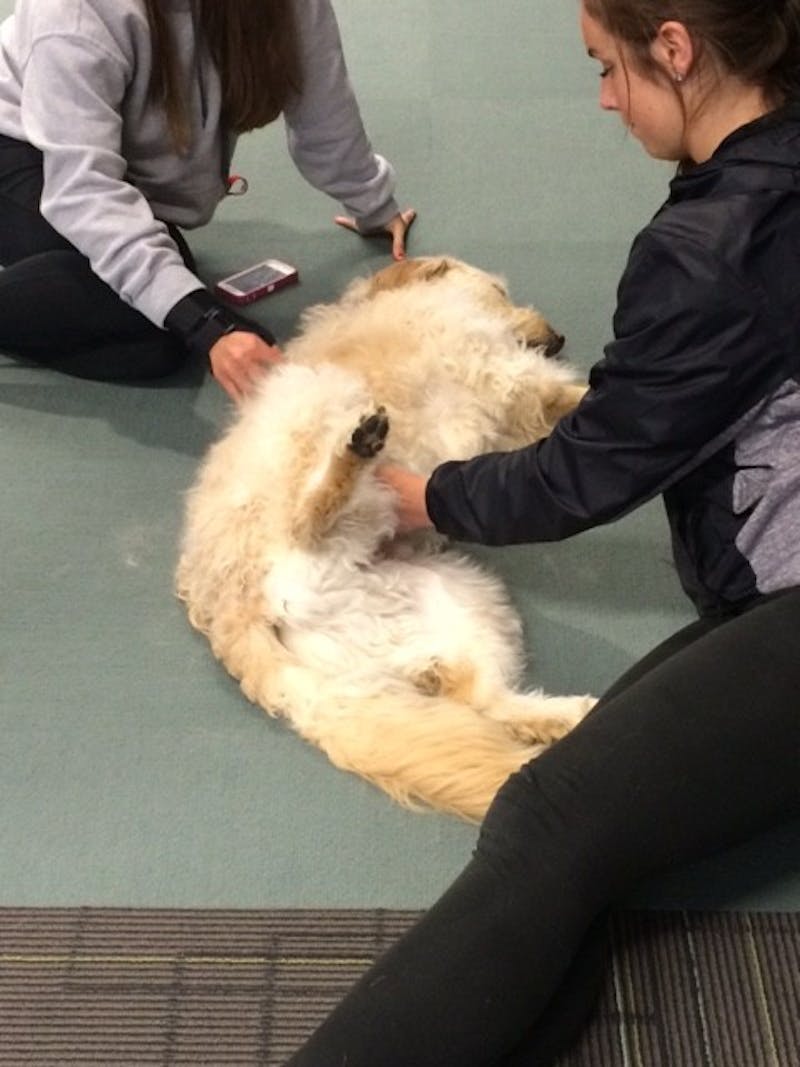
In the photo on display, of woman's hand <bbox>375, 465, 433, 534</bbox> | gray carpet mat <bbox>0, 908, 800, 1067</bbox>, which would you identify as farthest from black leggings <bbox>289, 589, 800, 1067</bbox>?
woman's hand <bbox>375, 465, 433, 534</bbox>

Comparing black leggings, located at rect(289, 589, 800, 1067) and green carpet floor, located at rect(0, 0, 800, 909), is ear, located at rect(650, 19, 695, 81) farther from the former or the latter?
green carpet floor, located at rect(0, 0, 800, 909)

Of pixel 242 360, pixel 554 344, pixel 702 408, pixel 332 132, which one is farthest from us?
pixel 332 132

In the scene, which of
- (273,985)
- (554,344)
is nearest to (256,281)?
(554,344)

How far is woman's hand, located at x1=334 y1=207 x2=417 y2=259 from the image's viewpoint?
262 cm

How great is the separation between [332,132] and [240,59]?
1.21 ft

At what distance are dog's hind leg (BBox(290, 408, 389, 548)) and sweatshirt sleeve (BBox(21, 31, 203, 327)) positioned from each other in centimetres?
60

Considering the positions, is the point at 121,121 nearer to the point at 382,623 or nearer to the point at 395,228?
the point at 395,228

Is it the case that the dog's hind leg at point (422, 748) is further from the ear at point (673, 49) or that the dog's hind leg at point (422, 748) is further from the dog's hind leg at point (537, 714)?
the ear at point (673, 49)

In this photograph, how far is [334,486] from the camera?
167 centimetres

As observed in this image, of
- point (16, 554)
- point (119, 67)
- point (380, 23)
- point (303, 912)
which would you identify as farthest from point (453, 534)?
point (380, 23)

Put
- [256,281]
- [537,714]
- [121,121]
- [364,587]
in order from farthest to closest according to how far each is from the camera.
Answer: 1. [256,281]
2. [121,121]
3. [364,587]
4. [537,714]

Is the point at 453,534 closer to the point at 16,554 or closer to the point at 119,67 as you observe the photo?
the point at 16,554

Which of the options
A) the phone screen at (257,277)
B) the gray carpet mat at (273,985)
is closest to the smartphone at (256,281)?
the phone screen at (257,277)

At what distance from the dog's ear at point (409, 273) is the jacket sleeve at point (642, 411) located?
0.67 meters
